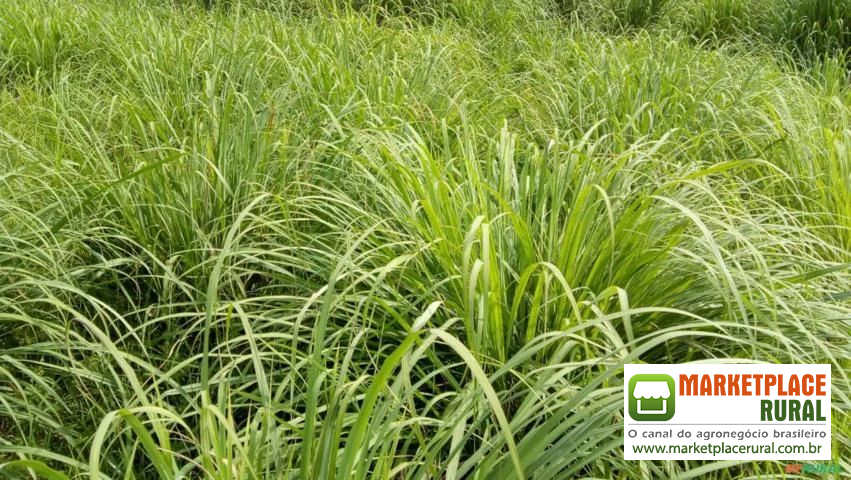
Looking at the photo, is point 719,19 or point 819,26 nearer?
point 819,26

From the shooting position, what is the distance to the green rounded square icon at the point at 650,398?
1.36m

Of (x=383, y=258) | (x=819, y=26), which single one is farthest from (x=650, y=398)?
(x=819, y=26)

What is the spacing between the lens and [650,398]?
1.38 meters

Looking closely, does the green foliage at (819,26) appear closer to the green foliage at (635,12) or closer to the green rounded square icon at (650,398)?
the green foliage at (635,12)

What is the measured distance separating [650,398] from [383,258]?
0.73 m

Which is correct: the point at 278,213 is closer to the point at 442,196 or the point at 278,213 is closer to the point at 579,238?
the point at 442,196

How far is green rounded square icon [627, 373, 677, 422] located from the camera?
1.36 metres

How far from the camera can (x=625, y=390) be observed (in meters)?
1.34

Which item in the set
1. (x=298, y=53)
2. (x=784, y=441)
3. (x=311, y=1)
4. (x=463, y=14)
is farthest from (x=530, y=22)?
(x=784, y=441)

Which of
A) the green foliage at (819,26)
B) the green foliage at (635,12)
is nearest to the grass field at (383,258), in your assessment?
the green foliage at (819,26)

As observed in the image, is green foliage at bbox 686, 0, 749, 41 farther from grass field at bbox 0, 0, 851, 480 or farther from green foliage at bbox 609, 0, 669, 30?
grass field at bbox 0, 0, 851, 480

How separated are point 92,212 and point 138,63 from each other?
1331 mm

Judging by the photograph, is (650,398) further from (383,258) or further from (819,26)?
(819,26)

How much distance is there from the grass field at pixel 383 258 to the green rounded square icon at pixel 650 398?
0.05m
